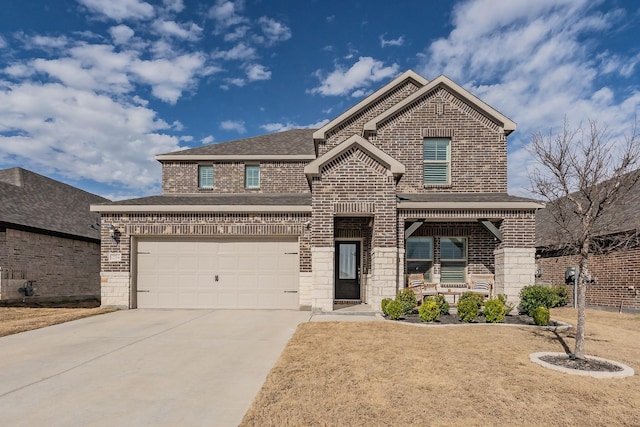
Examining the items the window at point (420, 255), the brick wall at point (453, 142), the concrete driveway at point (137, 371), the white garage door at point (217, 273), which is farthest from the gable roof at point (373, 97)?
the concrete driveway at point (137, 371)

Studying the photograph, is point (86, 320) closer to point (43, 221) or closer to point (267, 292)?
point (267, 292)

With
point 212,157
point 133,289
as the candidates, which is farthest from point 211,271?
point 212,157

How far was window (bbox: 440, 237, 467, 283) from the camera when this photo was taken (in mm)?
13836

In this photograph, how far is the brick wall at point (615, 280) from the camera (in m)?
13.0

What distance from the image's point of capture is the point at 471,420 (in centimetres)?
428

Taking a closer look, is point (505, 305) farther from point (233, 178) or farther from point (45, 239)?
point (45, 239)

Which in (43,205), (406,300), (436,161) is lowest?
(406,300)

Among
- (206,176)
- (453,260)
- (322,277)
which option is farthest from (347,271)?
(206,176)

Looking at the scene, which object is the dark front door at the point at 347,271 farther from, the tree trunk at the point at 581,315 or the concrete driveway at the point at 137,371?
the tree trunk at the point at 581,315

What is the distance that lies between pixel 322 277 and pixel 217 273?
13.4ft

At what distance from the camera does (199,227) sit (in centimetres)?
1327

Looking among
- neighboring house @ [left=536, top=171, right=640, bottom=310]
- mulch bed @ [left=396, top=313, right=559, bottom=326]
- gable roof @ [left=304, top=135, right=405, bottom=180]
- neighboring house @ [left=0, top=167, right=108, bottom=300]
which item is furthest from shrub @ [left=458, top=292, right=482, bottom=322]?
neighboring house @ [left=0, top=167, right=108, bottom=300]

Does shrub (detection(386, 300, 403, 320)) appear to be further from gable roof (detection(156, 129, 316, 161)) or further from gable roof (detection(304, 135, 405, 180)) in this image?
gable roof (detection(156, 129, 316, 161))

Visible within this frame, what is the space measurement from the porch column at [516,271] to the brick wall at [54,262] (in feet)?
61.3
